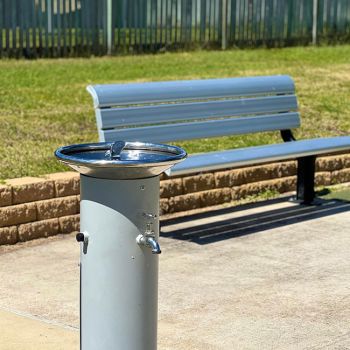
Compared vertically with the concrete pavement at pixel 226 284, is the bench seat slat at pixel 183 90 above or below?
above

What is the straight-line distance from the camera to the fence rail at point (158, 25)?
42.4ft

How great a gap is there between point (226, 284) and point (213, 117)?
1.99m

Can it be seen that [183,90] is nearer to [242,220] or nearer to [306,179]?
[242,220]

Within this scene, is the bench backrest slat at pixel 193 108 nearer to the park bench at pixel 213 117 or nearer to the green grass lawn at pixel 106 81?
the park bench at pixel 213 117

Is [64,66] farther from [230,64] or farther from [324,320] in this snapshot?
[324,320]

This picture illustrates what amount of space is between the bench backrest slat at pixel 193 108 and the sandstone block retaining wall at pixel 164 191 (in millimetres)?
321

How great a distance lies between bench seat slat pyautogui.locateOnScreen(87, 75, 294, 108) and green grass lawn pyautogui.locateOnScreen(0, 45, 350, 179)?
67 cm

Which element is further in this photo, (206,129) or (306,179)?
(306,179)

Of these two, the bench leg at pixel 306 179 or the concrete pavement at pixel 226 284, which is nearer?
the concrete pavement at pixel 226 284

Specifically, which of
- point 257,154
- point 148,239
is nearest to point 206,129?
point 257,154

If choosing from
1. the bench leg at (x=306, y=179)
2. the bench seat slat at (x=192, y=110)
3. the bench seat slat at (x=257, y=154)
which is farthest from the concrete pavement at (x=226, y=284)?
the bench seat slat at (x=192, y=110)

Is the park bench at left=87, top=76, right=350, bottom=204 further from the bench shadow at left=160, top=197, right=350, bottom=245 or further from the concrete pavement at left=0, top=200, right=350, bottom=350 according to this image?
the concrete pavement at left=0, top=200, right=350, bottom=350

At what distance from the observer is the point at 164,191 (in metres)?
7.23

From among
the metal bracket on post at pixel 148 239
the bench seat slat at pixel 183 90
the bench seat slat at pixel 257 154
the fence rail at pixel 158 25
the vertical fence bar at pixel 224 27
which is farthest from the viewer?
the vertical fence bar at pixel 224 27
